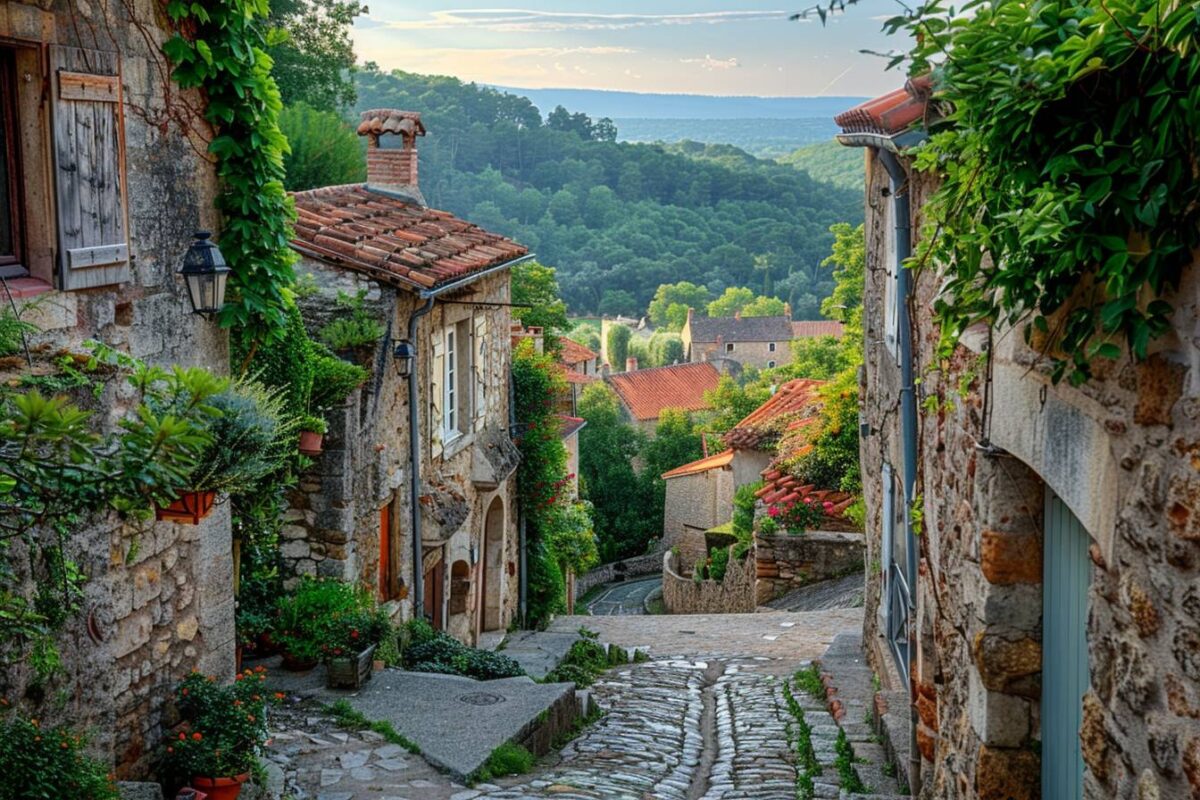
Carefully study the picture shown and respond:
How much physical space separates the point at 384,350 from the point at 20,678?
643 cm

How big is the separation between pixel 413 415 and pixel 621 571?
29729 mm

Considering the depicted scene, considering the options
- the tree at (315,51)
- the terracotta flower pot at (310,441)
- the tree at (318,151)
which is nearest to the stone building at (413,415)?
the terracotta flower pot at (310,441)

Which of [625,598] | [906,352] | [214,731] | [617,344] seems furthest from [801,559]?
[617,344]

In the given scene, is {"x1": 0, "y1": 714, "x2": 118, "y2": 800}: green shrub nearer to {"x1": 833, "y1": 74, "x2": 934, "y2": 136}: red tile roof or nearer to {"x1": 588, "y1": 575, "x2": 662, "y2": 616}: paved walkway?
{"x1": 833, "y1": 74, "x2": 934, "y2": 136}: red tile roof

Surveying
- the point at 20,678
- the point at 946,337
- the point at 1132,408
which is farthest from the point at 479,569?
the point at 1132,408

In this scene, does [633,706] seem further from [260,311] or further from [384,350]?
[260,311]

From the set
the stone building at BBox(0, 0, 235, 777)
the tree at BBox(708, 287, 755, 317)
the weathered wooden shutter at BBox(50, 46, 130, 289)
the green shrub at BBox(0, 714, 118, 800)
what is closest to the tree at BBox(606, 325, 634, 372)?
the tree at BBox(708, 287, 755, 317)

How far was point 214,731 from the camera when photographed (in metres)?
6.12

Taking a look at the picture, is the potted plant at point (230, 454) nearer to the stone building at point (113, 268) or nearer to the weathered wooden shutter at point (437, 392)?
the stone building at point (113, 268)

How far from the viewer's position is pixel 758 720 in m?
10.8

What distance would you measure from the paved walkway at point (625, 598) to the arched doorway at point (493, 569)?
1636 cm

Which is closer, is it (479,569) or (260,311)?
(260,311)

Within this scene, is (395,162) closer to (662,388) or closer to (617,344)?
(662,388)

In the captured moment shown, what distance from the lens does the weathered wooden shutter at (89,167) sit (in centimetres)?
525
